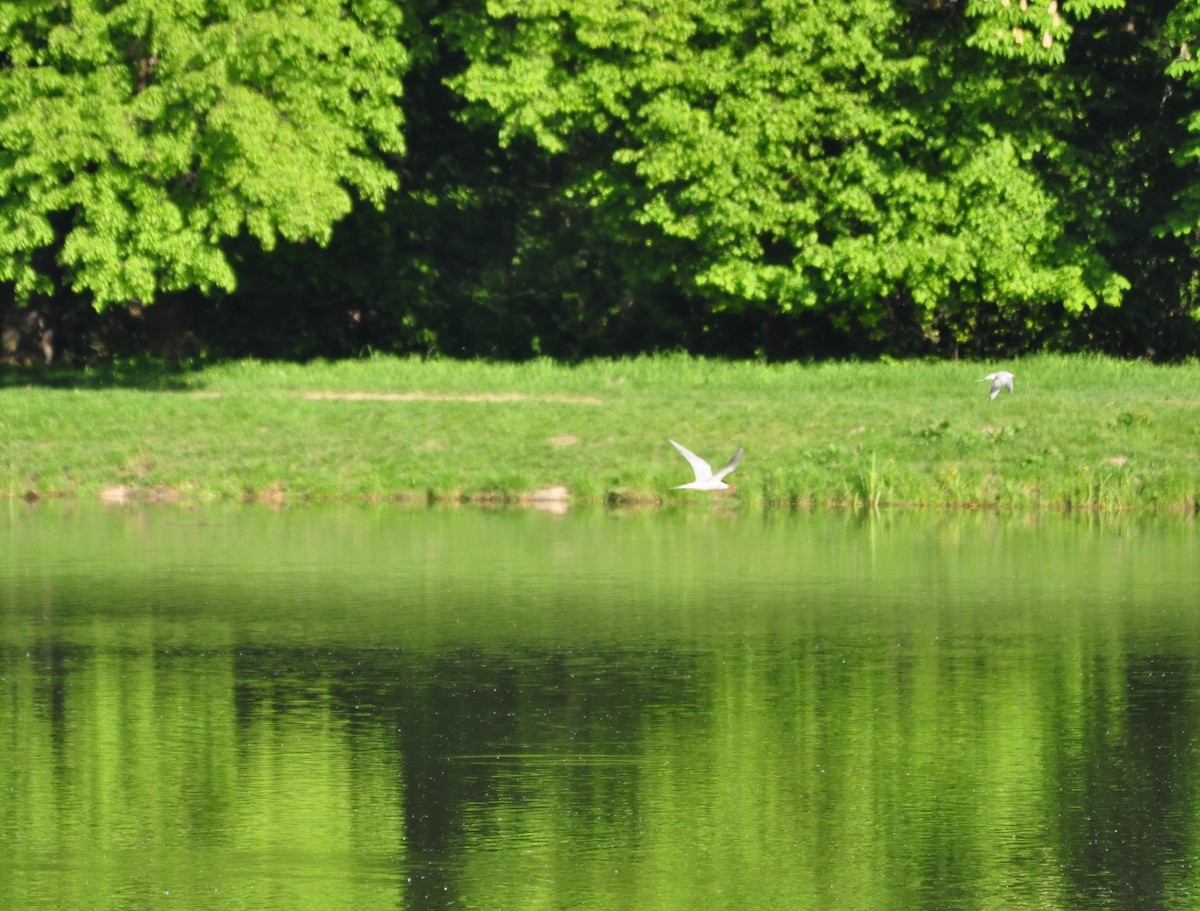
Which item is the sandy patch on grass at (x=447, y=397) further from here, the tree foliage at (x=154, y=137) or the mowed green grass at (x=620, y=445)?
the tree foliage at (x=154, y=137)

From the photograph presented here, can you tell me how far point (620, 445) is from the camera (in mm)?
27188

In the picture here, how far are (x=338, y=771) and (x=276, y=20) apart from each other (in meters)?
22.1

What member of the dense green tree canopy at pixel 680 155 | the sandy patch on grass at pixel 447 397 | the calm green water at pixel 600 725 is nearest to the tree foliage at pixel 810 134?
the dense green tree canopy at pixel 680 155

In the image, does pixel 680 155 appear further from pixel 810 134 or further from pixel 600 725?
Answer: pixel 600 725

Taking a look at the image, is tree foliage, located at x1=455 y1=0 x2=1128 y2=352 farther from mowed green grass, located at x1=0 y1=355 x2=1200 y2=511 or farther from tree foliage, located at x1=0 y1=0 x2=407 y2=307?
mowed green grass, located at x1=0 y1=355 x2=1200 y2=511

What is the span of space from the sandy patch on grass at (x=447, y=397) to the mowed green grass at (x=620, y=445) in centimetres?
6

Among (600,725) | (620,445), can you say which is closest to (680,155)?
(620,445)

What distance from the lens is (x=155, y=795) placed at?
11.3 meters

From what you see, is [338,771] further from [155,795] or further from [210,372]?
[210,372]

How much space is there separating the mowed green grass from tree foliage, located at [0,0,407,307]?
7.31 feet

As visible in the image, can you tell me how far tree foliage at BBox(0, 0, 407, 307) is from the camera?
31516mm

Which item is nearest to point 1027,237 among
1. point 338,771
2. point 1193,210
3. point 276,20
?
point 1193,210

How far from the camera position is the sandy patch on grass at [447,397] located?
30000 millimetres

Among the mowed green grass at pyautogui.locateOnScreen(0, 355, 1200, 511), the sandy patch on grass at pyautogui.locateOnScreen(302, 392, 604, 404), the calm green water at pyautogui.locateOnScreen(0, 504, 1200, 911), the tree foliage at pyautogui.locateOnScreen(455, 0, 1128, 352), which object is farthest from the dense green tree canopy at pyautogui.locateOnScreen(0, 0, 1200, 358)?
the calm green water at pyautogui.locateOnScreen(0, 504, 1200, 911)
